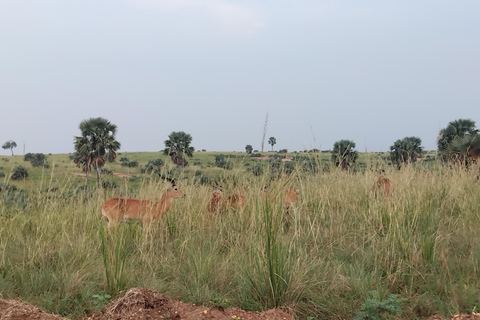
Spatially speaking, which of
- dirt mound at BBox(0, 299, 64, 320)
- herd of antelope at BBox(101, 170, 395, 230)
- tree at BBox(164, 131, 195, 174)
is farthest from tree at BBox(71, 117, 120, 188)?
dirt mound at BBox(0, 299, 64, 320)

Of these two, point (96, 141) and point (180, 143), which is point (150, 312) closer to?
point (96, 141)

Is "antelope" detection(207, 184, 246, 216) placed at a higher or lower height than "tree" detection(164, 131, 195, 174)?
lower

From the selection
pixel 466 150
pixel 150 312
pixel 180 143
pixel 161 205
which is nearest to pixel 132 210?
pixel 161 205

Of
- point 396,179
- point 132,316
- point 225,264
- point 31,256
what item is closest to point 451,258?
point 225,264

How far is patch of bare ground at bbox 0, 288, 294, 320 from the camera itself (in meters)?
3.06

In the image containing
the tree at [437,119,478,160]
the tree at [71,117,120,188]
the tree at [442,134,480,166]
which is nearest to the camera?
the tree at [442,134,480,166]

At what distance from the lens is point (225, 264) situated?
4.56 m

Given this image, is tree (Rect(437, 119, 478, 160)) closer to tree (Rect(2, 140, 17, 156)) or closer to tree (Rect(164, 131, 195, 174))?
tree (Rect(164, 131, 195, 174))

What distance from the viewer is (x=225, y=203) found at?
7051 millimetres

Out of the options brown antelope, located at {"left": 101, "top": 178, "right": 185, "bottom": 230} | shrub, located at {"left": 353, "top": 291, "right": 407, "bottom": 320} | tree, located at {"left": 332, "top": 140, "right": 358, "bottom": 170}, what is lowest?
shrub, located at {"left": 353, "top": 291, "right": 407, "bottom": 320}

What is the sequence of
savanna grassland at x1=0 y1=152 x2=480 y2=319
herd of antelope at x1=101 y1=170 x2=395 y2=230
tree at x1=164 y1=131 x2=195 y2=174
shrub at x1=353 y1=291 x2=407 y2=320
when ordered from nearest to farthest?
shrub at x1=353 y1=291 x2=407 y2=320, savanna grassland at x1=0 y1=152 x2=480 y2=319, herd of antelope at x1=101 y1=170 x2=395 y2=230, tree at x1=164 y1=131 x2=195 y2=174

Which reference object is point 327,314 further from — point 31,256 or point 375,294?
point 31,256

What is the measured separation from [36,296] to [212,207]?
3694 millimetres

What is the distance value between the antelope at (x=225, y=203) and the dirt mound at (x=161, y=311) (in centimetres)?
332
